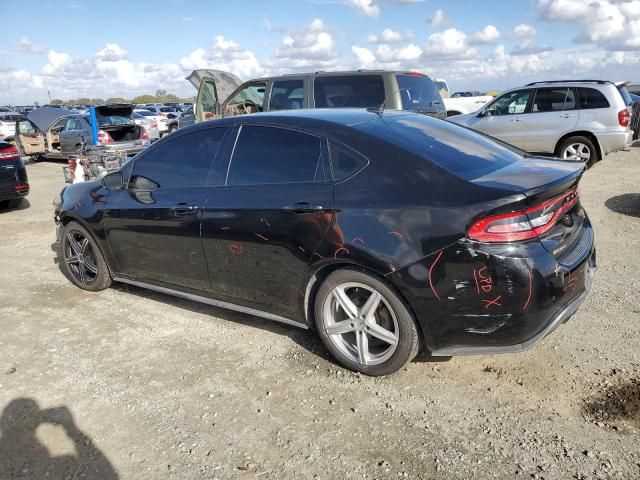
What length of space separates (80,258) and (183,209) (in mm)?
1789

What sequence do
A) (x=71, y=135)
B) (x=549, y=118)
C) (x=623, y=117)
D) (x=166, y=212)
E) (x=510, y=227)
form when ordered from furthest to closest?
(x=71, y=135) → (x=549, y=118) → (x=623, y=117) → (x=166, y=212) → (x=510, y=227)

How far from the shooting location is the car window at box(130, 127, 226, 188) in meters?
3.82

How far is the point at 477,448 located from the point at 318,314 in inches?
48.3

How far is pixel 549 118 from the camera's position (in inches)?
393

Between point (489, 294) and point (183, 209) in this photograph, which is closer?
point (489, 294)

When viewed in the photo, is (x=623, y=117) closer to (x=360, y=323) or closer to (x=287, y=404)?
(x=360, y=323)

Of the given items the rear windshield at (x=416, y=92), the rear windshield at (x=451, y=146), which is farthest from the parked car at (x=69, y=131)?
the rear windshield at (x=451, y=146)

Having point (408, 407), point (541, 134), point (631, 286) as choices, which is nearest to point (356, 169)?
point (408, 407)

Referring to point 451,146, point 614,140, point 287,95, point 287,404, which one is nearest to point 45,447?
point 287,404

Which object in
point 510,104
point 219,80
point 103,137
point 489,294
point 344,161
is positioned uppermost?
point 219,80

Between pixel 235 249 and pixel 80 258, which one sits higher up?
pixel 235 249

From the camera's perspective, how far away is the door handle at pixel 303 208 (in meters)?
3.13

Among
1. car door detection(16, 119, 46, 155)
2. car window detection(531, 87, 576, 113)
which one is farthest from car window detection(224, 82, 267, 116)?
car door detection(16, 119, 46, 155)

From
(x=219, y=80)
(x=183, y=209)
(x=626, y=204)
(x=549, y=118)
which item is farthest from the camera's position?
(x=219, y=80)
